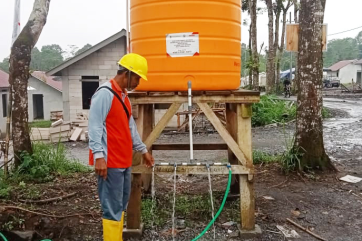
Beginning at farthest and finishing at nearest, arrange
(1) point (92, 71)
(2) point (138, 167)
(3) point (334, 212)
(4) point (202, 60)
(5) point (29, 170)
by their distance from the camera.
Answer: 1. (1) point (92, 71)
2. (5) point (29, 170)
3. (3) point (334, 212)
4. (2) point (138, 167)
5. (4) point (202, 60)

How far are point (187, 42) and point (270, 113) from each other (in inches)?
504

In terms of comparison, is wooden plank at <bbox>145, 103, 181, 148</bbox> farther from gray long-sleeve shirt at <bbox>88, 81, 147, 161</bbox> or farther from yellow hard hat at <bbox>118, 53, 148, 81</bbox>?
gray long-sleeve shirt at <bbox>88, 81, 147, 161</bbox>

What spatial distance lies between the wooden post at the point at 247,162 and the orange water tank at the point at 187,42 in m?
0.34

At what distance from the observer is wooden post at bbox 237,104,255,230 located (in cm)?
417

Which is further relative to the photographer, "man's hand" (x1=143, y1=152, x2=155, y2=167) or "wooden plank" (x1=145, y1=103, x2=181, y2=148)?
"wooden plank" (x1=145, y1=103, x2=181, y2=148)

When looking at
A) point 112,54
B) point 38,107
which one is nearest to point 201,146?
point 112,54

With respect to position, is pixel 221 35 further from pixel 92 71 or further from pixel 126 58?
pixel 92 71

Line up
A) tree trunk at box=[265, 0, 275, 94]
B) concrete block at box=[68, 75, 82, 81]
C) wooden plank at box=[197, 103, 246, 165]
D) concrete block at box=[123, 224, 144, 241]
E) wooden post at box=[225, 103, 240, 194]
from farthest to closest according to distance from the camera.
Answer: tree trunk at box=[265, 0, 275, 94] → concrete block at box=[68, 75, 82, 81] → wooden post at box=[225, 103, 240, 194] → concrete block at box=[123, 224, 144, 241] → wooden plank at box=[197, 103, 246, 165]

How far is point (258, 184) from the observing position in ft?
20.5

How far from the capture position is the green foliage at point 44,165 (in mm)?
6645

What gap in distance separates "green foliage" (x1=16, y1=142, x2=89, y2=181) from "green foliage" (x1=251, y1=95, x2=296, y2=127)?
31.2 feet

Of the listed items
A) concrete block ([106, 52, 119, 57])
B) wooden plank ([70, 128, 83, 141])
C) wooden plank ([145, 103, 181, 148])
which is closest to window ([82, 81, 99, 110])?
concrete block ([106, 52, 119, 57])

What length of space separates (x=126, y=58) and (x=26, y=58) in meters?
4.00

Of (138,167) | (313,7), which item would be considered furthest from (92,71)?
(138,167)
